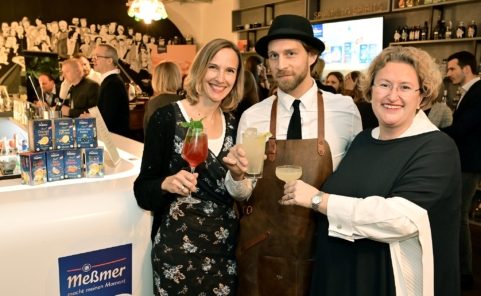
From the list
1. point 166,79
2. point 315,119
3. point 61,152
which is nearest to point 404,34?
point 166,79

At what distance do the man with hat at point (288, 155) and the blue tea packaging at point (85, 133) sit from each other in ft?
2.40

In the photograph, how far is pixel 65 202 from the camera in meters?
1.92

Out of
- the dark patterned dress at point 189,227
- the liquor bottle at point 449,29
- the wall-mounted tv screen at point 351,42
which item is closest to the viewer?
the dark patterned dress at point 189,227

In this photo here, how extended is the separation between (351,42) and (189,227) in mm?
5404

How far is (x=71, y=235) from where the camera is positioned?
1902mm

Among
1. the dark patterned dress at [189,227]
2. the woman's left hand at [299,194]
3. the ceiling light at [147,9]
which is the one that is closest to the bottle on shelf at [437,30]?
the ceiling light at [147,9]

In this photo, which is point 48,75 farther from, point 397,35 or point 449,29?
point 449,29

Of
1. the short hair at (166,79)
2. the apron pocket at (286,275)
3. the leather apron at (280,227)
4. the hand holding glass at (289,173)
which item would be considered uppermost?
the short hair at (166,79)

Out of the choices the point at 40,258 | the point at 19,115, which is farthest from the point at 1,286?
the point at 19,115

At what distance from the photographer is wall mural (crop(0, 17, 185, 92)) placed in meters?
8.22

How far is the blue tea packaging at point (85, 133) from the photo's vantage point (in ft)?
7.05

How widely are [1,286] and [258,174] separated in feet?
3.62

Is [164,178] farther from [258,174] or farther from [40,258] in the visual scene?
[40,258]

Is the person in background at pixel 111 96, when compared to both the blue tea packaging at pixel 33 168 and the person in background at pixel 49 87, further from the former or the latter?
the blue tea packaging at pixel 33 168
